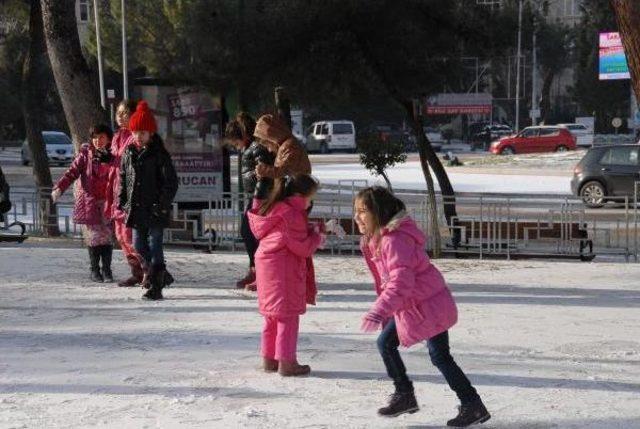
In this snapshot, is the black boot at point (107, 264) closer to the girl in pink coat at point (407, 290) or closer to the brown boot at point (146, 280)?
the brown boot at point (146, 280)

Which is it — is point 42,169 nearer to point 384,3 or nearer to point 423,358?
point 384,3

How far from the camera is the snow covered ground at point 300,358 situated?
20.1 ft

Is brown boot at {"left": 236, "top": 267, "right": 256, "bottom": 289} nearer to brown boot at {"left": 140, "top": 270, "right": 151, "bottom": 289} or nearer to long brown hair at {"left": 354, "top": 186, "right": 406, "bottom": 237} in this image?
brown boot at {"left": 140, "top": 270, "right": 151, "bottom": 289}

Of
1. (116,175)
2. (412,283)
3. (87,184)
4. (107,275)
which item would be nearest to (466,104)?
(107,275)

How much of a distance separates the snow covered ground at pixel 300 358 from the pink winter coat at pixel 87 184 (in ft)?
2.44

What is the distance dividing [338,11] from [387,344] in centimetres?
1086

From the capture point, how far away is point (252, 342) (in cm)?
807

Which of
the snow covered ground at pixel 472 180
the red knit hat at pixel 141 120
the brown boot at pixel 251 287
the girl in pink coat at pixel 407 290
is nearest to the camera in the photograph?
the girl in pink coat at pixel 407 290

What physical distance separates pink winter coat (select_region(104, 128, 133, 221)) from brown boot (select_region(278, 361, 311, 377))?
338 cm

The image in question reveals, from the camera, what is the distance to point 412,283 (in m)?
5.54

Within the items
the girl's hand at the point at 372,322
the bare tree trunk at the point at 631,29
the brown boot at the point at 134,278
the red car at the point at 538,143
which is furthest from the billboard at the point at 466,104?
the girl's hand at the point at 372,322

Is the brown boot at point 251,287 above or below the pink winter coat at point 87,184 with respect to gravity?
below

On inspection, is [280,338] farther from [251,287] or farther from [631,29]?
[251,287]

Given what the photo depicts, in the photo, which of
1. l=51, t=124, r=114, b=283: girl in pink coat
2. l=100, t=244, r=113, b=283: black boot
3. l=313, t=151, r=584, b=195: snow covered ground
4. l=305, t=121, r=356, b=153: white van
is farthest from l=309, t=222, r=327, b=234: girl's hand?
l=305, t=121, r=356, b=153: white van
